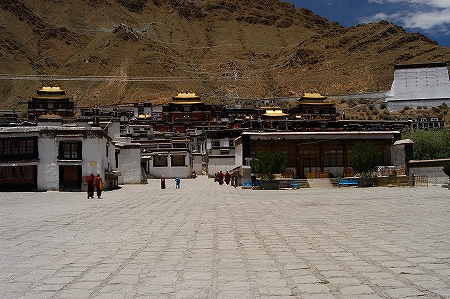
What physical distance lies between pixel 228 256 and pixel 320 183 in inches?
971

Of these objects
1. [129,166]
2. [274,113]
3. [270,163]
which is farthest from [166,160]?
[274,113]

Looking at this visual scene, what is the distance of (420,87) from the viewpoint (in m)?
92.1

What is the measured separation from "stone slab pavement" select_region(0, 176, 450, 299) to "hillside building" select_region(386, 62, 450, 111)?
83.0 meters

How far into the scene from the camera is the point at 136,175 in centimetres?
3859

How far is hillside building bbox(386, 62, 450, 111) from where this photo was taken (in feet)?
297

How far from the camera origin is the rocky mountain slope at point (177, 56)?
111 m

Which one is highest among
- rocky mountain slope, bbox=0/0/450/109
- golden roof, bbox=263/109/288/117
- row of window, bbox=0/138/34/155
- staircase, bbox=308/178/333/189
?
rocky mountain slope, bbox=0/0/450/109

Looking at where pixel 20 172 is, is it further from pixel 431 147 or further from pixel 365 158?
pixel 431 147

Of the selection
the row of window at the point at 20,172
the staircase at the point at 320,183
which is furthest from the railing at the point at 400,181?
the row of window at the point at 20,172

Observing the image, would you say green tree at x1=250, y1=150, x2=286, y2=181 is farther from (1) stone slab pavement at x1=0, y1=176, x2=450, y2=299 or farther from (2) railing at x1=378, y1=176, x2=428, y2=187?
(1) stone slab pavement at x1=0, y1=176, x2=450, y2=299

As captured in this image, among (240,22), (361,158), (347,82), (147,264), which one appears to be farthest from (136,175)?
(240,22)

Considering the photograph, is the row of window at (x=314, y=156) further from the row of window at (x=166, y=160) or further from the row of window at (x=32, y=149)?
the row of window at (x=166, y=160)

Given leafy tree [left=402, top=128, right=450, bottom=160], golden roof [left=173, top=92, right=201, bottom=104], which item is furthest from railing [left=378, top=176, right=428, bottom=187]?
golden roof [left=173, top=92, right=201, bottom=104]

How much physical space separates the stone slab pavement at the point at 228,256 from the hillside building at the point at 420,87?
3267 inches
